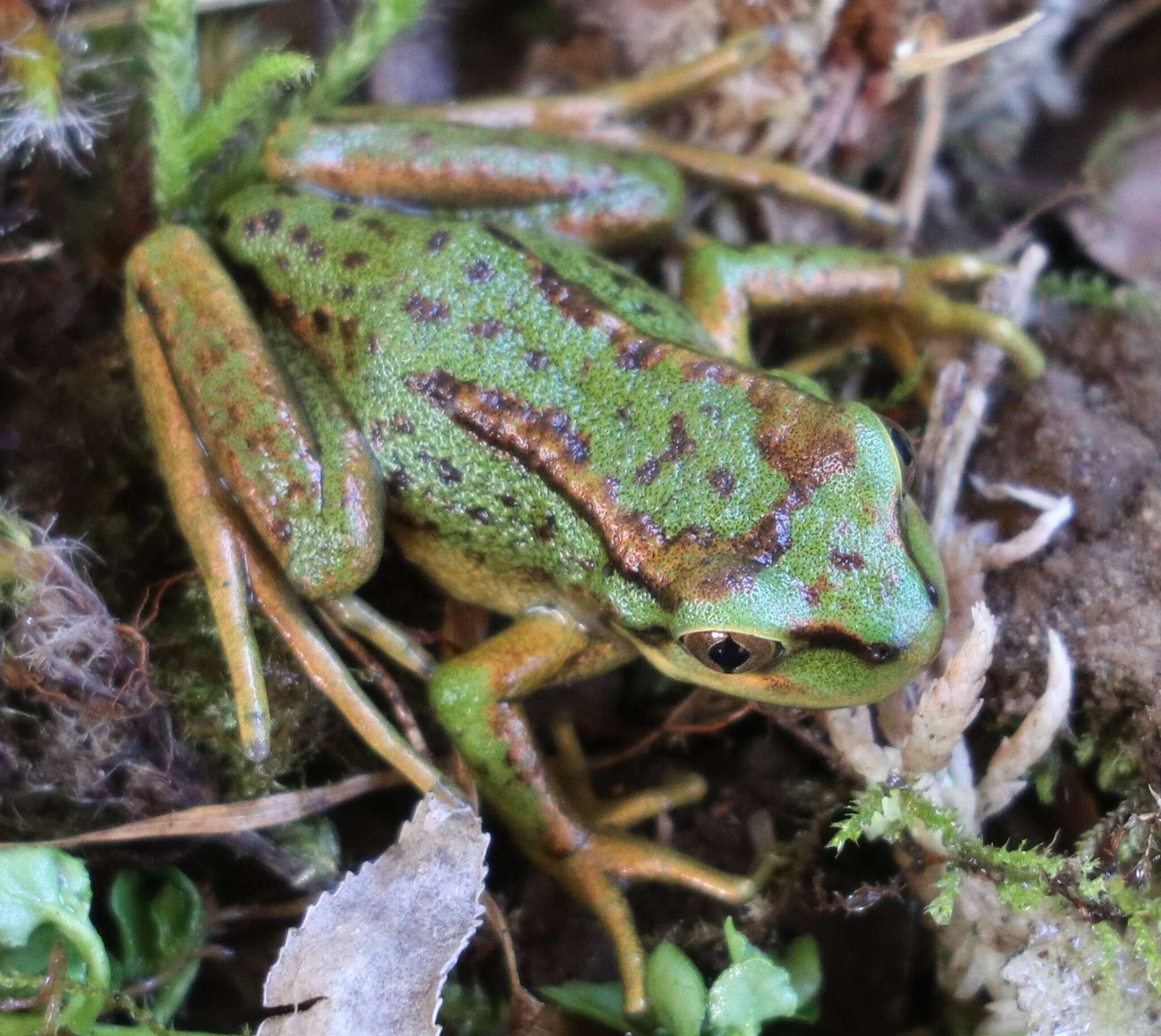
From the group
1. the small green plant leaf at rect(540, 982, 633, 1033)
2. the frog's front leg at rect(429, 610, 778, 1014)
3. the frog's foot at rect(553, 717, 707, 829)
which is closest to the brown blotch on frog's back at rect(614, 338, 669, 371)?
the frog's front leg at rect(429, 610, 778, 1014)

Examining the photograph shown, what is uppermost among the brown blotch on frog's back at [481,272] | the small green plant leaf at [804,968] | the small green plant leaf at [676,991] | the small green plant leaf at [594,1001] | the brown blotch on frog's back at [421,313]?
the brown blotch on frog's back at [481,272]

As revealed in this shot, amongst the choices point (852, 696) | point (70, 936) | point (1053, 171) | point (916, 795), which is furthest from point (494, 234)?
point (1053, 171)

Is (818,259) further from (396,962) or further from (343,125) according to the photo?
(396,962)

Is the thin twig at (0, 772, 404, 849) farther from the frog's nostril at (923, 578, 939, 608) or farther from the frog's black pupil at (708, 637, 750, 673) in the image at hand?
the frog's nostril at (923, 578, 939, 608)

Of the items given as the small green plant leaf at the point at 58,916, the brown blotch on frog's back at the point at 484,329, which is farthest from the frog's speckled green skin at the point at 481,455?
the small green plant leaf at the point at 58,916

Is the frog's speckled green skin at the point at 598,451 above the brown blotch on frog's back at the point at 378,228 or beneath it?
beneath

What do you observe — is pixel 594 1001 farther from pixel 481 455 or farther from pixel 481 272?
pixel 481 272

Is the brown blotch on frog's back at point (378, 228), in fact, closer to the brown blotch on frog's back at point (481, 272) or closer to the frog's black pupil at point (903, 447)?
the brown blotch on frog's back at point (481, 272)

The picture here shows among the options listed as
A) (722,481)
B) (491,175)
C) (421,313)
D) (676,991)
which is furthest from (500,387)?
(676,991)
